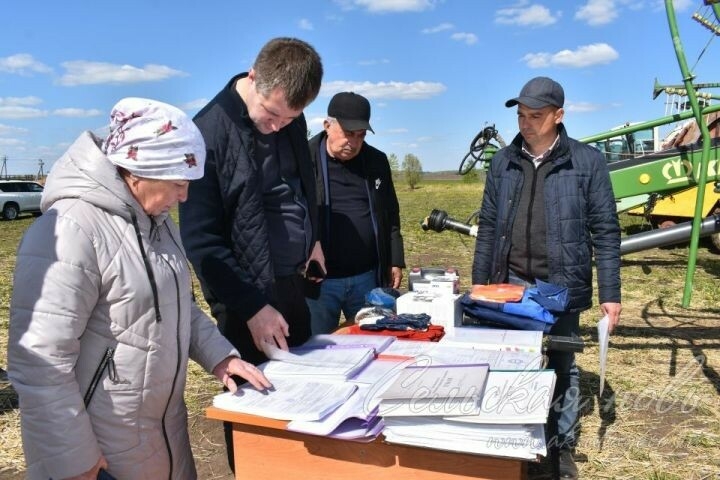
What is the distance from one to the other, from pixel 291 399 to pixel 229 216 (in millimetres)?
666

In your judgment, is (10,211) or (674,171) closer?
(674,171)

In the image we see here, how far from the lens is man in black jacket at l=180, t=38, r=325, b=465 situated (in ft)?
6.23

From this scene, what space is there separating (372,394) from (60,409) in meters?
0.72

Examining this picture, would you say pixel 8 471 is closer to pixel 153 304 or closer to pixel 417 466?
pixel 153 304

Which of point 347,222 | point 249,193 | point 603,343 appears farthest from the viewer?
point 347,222

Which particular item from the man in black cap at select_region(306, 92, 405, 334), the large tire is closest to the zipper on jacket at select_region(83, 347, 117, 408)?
the man in black cap at select_region(306, 92, 405, 334)

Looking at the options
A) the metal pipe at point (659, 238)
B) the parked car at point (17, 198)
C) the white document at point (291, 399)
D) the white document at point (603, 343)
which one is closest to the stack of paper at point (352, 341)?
the white document at point (291, 399)

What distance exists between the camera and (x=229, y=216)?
6.53ft

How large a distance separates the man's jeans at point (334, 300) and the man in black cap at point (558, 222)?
0.70 metres

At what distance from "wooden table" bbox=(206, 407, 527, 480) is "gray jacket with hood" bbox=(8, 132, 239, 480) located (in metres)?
0.19

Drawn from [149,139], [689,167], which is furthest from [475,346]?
[689,167]

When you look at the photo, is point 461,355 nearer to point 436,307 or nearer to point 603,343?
point 436,307

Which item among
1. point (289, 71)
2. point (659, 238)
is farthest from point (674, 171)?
point (289, 71)

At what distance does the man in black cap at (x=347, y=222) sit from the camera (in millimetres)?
3104
